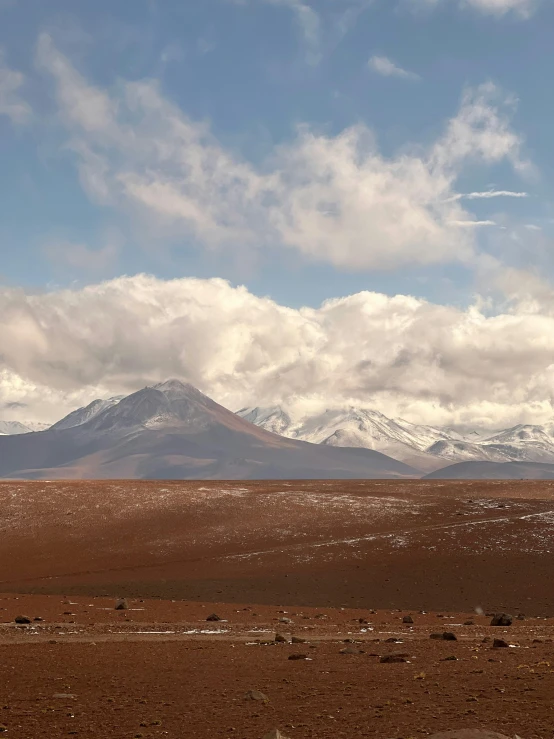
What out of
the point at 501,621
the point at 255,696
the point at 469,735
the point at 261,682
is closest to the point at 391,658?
the point at 261,682

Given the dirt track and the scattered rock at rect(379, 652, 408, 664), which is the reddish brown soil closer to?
the scattered rock at rect(379, 652, 408, 664)

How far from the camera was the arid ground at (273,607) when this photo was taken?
757 inches

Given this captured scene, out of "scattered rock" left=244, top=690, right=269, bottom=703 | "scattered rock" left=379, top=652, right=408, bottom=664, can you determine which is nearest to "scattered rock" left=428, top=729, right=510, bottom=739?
"scattered rock" left=244, top=690, right=269, bottom=703

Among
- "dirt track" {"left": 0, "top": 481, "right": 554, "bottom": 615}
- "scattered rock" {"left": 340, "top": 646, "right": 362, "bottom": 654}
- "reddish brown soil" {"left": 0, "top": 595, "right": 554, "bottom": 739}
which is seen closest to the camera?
"reddish brown soil" {"left": 0, "top": 595, "right": 554, "bottom": 739}

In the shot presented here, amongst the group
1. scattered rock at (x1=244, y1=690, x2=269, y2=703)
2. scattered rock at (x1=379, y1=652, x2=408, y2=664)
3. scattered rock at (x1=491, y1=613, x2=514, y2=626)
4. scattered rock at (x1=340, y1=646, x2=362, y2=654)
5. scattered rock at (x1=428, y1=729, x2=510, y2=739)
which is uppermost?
scattered rock at (x1=428, y1=729, x2=510, y2=739)

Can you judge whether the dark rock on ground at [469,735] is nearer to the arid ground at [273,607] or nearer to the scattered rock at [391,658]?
the arid ground at [273,607]

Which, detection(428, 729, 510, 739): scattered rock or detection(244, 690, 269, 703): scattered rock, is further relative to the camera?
detection(244, 690, 269, 703): scattered rock

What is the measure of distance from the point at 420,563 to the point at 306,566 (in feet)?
29.9

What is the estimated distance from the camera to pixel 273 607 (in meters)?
47.0

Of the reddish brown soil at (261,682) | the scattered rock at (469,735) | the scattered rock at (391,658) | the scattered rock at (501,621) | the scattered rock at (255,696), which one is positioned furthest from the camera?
the scattered rock at (501,621)

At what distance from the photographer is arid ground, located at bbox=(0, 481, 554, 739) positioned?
19234 millimetres

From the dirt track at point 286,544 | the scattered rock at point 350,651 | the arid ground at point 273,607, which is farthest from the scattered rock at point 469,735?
the dirt track at point 286,544

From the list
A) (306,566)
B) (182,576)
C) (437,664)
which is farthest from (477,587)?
(437,664)

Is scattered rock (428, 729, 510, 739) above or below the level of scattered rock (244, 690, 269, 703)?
above
